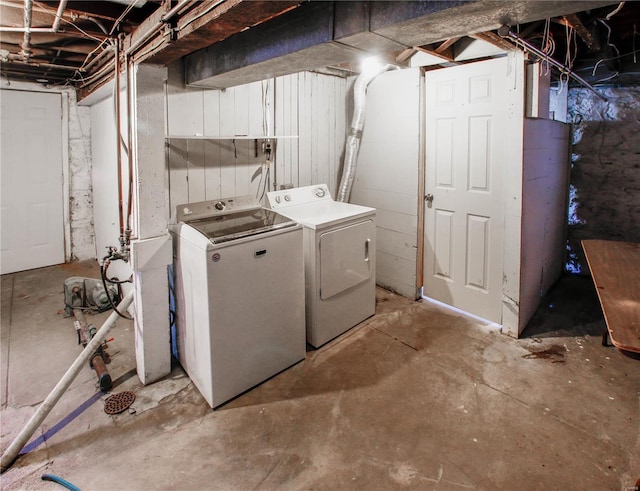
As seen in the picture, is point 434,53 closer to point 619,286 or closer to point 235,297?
point 619,286

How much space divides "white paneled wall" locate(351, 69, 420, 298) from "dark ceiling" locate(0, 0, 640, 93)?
0.33 m

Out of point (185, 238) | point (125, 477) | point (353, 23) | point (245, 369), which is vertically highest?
point (353, 23)

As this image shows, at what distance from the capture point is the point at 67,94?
15.0ft

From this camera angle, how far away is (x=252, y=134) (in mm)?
3246

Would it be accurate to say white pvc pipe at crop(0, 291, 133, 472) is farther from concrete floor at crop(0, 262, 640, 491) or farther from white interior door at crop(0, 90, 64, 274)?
white interior door at crop(0, 90, 64, 274)

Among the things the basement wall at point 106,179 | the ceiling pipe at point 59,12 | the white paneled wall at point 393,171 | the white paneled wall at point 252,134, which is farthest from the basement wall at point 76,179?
the white paneled wall at point 393,171

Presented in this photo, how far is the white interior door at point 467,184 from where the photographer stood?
3068 mm

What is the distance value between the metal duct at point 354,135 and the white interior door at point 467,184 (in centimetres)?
60

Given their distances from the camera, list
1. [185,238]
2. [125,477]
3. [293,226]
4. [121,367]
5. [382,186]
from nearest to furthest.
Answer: [125,477] < [185,238] < [293,226] < [121,367] < [382,186]

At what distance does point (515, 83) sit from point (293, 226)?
188 centimetres

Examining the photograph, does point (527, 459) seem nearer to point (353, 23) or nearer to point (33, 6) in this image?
point (353, 23)

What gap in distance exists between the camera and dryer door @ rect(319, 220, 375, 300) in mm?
2877

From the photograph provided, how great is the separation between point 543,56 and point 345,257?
6.09 ft

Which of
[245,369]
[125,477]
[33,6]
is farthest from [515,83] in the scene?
[125,477]
